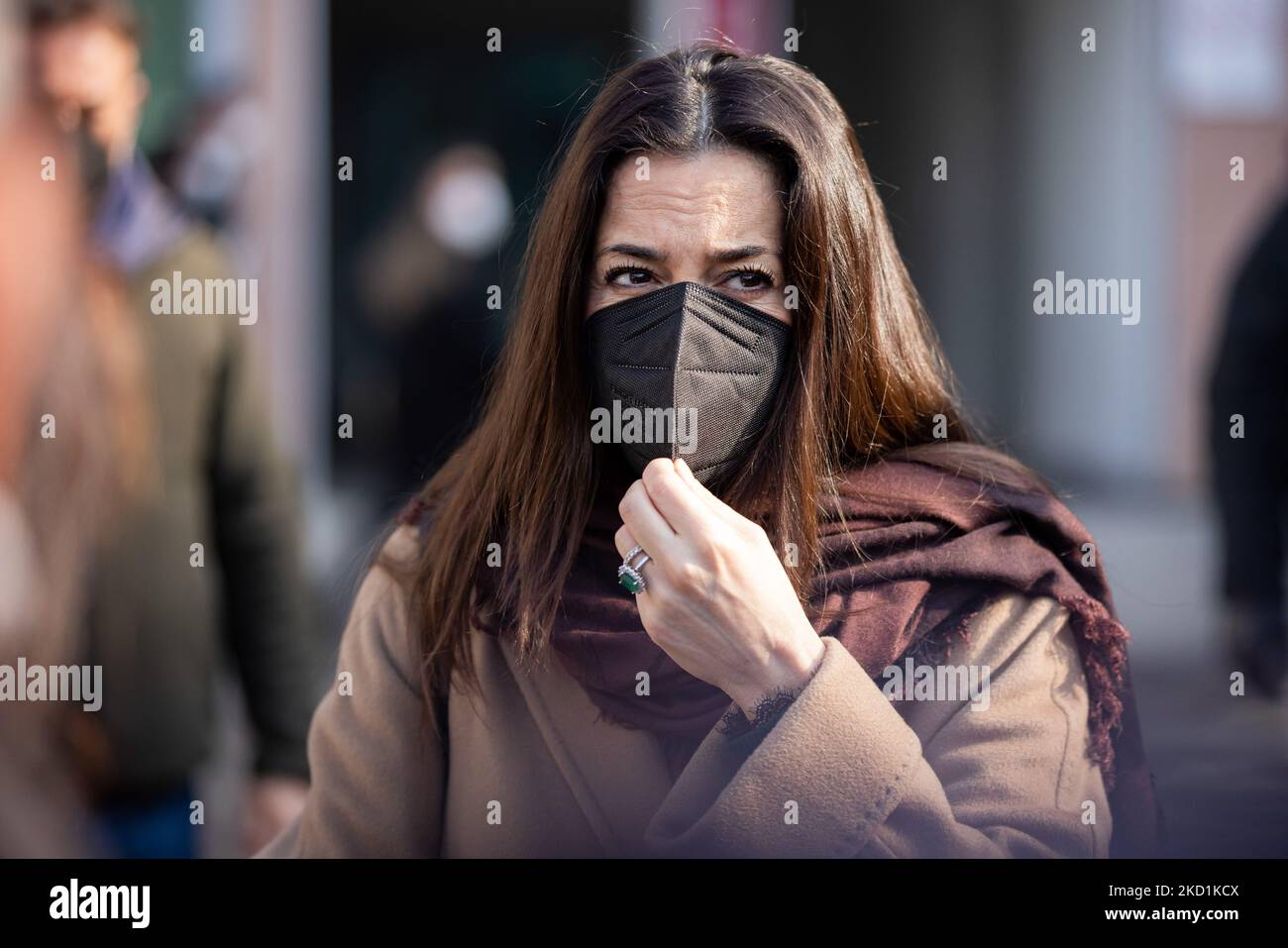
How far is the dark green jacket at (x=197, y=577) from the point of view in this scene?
279cm

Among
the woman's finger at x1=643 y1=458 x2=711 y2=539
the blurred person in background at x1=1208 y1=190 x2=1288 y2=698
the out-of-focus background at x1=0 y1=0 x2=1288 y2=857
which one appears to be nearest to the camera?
the woman's finger at x1=643 y1=458 x2=711 y2=539

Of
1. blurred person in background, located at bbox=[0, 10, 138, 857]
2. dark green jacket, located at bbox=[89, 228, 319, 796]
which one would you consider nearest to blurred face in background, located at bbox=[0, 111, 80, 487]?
blurred person in background, located at bbox=[0, 10, 138, 857]

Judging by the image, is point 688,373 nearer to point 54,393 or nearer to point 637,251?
point 637,251

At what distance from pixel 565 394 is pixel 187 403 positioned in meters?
1.12

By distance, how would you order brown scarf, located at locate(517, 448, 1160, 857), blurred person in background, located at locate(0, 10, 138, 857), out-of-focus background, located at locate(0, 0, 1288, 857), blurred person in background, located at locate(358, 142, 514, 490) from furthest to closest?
blurred person in background, located at locate(358, 142, 514, 490) < out-of-focus background, located at locate(0, 0, 1288, 857) < blurred person in background, located at locate(0, 10, 138, 857) < brown scarf, located at locate(517, 448, 1160, 857)

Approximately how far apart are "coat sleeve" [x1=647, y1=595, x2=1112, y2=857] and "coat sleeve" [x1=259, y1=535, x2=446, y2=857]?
14.5 inches

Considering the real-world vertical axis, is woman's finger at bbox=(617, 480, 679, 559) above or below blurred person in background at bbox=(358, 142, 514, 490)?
below

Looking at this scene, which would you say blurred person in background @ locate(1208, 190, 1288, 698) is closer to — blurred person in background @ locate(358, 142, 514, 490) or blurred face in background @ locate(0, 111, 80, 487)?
blurred person in background @ locate(358, 142, 514, 490)

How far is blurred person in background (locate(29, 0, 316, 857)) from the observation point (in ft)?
9.10

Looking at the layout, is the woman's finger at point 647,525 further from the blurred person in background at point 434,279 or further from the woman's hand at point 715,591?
the blurred person in background at point 434,279

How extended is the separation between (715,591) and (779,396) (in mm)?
327

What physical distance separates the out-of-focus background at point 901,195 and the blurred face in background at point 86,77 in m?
0.63
